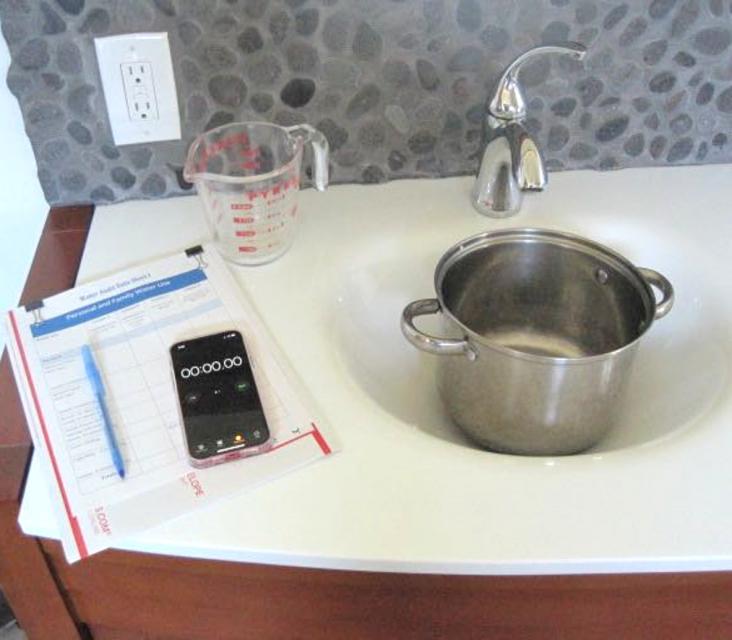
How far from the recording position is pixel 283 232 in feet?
→ 2.66

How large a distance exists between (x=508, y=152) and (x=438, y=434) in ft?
1.04

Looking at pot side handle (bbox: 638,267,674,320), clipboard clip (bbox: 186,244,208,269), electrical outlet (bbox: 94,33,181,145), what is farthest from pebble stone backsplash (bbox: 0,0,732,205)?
pot side handle (bbox: 638,267,674,320)

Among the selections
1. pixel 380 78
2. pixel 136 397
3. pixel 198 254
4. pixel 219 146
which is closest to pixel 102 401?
pixel 136 397

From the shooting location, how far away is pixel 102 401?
2.14 feet

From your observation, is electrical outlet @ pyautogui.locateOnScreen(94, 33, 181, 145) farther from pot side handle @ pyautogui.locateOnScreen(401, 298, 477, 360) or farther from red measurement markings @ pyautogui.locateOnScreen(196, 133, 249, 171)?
pot side handle @ pyautogui.locateOnScreen(401, 298, 477, 360)

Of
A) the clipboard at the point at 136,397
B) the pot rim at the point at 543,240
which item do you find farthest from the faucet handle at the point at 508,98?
the clipboard at the point at 136,397

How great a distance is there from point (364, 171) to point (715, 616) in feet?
1.98

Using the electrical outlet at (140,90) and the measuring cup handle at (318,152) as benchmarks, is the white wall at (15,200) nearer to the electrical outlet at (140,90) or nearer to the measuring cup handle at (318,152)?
the electrical outlet at (140,90)

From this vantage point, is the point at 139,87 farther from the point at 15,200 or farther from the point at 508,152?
the point at 508,152

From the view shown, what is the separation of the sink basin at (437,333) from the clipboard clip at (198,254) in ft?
0.50

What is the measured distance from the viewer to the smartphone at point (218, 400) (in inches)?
24.2

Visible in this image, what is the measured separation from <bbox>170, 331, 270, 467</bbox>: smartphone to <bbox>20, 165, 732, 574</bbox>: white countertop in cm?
4

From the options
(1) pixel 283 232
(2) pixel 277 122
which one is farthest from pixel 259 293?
(2) pixel 277 122

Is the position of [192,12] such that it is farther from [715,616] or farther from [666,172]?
[715,616]
